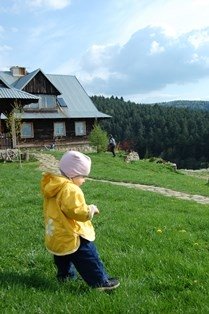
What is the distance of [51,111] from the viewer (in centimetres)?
4412

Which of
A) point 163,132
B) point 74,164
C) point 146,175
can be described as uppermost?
point 74,164

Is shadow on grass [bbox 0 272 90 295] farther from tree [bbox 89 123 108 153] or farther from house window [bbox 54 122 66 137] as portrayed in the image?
house window [bbox 54 122 66 137]

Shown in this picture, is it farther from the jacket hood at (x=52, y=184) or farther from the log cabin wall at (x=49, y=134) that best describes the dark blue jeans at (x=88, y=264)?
the log cabin wall at (x=49, y=134)

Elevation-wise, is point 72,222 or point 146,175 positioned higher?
point 72,222

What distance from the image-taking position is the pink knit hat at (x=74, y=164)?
4.95 meters

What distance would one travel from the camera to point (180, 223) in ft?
28.7

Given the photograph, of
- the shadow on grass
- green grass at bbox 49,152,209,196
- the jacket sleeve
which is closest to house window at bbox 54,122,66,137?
green grass at bbox 49,152,209,196

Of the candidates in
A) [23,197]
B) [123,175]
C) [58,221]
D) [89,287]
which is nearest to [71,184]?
[58,221]

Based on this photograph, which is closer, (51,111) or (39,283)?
(39,283)

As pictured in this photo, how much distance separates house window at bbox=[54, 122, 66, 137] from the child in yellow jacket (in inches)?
1603

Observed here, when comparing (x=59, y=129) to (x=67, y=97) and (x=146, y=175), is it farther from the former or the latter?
(x=146, y=175)

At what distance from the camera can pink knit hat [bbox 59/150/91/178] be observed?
4.95 meters

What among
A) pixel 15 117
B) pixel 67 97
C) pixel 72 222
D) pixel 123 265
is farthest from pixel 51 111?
pixel 72 222

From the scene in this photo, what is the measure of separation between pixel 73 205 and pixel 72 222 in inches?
10.9
